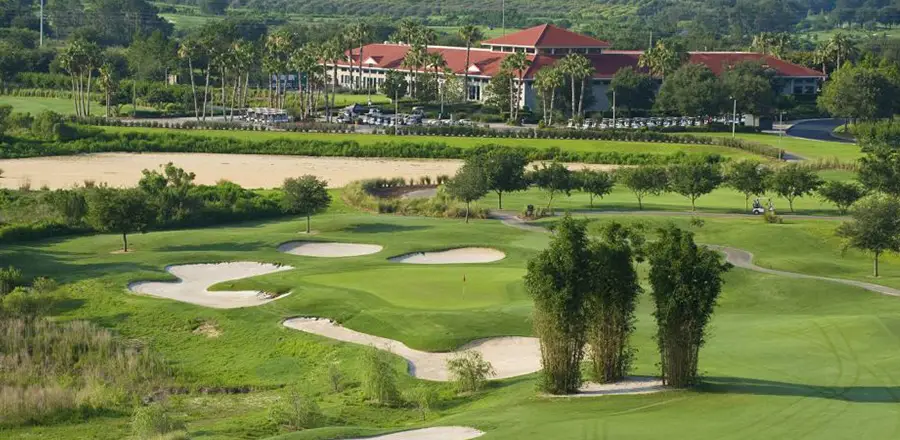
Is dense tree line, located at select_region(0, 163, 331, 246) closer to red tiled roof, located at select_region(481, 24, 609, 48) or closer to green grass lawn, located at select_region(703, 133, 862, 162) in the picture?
green grass lawn, located at select_region(703, 133, 862, 162)

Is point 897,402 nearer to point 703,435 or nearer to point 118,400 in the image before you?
point 703,435

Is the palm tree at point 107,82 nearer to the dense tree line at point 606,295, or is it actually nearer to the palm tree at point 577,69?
the palm tree at point 577,69

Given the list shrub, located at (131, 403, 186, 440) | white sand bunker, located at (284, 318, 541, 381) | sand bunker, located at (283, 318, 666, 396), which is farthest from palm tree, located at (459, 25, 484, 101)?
shrub, located at (131, 403, 186, 440)

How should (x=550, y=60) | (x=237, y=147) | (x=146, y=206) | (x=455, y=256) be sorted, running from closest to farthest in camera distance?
(x=455, y=256), (x=146, y=206), (x=237, y=147), (x=550, y=60)

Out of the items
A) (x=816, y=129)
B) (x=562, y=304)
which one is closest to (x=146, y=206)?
(x=562, y=304)

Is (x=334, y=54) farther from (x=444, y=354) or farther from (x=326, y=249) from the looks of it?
(x=444, y=354)

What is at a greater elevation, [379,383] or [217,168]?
[217,168]
